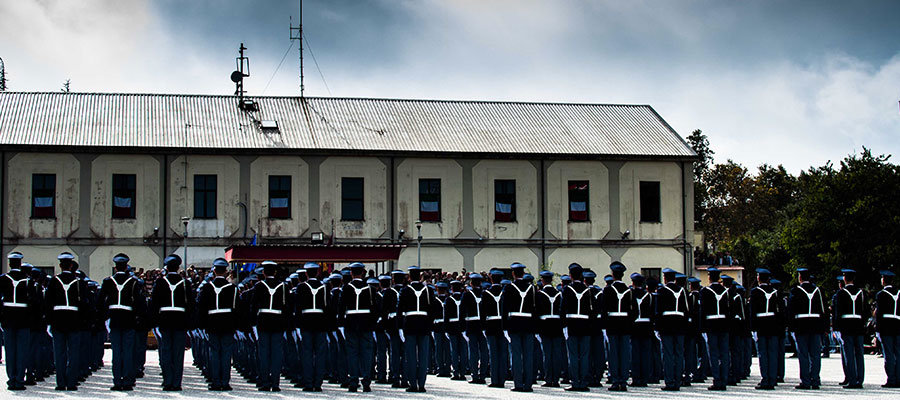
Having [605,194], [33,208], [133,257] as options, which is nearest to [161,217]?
[133,257]

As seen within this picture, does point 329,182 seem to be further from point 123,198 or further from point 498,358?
point 498,358

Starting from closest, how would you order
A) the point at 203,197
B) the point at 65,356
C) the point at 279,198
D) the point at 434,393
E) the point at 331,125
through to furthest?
the point at 65,356 < the point at 434,393 < the point at 203,197 < the point at 279,198 < the point at 331,125

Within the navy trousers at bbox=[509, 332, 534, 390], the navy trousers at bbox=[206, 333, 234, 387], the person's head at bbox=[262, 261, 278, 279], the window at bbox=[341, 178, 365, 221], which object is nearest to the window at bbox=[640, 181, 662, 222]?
the window at bbox=[341, 178, 365, 221]

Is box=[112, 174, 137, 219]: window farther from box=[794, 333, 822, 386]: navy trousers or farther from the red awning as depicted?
box=[794, 333, 822, 386]: navy trousers

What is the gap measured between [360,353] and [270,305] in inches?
59.9

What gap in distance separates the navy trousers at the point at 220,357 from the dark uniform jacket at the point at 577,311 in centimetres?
492

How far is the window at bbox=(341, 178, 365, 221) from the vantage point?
3709 centimetres

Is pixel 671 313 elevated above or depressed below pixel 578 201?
below

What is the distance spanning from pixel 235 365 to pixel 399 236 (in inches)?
713

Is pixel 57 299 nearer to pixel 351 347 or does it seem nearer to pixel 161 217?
pixel 351 347

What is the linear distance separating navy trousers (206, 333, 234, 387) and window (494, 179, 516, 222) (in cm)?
2328

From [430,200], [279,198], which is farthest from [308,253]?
[430,200]

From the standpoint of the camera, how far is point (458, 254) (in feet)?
123

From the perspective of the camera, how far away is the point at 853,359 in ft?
54.2
